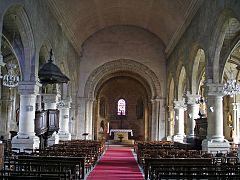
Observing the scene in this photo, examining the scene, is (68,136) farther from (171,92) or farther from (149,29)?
(149,29)

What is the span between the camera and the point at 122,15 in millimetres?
25844

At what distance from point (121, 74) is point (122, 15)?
982 centimetres

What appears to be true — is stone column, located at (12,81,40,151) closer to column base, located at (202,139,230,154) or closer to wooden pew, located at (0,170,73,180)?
column base, located at (202,139,230,154)

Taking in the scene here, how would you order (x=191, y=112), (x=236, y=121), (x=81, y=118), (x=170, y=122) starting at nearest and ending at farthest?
(x=191, y=112), (x=236, y=121), (x=170, y=122), (x=81, y=118)

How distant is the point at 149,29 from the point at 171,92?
17.3 ft

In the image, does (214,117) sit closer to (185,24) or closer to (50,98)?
(185,24)

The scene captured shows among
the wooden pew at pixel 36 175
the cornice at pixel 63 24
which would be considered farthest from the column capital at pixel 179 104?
the wooden pew at pixel 36 175

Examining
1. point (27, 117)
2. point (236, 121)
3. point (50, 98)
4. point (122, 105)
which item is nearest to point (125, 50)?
point (236, 121)

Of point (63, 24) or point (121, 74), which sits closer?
point (63, 24)

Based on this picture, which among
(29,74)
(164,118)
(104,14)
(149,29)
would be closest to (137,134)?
(164,118)

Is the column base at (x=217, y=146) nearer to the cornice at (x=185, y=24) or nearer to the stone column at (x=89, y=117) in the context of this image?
the cornice at (x=185, y=24)

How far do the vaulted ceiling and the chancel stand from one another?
94mm

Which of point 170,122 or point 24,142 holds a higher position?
point 170,122

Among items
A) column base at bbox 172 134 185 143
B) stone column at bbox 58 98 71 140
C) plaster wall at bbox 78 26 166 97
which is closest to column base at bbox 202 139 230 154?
column base at bbox 172 134 185 143
